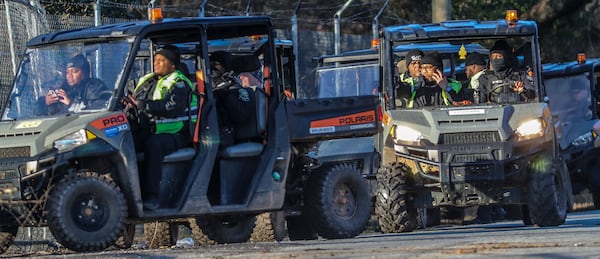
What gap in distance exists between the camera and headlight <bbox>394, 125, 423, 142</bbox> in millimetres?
15133

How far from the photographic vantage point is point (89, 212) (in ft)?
37.8

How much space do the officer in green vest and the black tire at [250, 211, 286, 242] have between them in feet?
5.73

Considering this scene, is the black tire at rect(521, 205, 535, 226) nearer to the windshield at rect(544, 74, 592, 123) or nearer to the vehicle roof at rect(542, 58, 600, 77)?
the windshield at rect(544, 74, 592, 123)

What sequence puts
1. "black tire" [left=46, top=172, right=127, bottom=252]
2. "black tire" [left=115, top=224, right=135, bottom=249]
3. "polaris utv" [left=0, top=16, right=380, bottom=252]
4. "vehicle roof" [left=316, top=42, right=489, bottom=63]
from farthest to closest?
"vehicle roof" [left=316, top=42, right=489, bottom=63] < "black tire" [left=115, top=224, right=135, bottom=249] < "polaris utv" [left=0, top=16, right=380, bottom=252] < "black tire" [left=46, top=172, right=127, bottom=252]

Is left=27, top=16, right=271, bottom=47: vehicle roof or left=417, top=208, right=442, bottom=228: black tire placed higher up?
left=27, top=16, right=271, bottom=47: vehicle roof

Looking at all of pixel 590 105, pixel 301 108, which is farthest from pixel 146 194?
pixel 590 105

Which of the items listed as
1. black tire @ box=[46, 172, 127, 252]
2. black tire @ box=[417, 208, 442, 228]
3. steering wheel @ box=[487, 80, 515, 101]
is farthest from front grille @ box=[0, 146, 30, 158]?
black tire @ box=[417, 208, 442, 228]

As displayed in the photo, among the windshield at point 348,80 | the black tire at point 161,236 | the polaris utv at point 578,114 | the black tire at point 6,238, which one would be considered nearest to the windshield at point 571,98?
the polaris utv at point 578,114

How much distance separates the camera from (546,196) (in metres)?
14.9

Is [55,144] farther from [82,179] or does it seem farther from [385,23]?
[385,23]

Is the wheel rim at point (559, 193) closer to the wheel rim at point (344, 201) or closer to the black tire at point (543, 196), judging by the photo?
the black tire at point (543, 196)

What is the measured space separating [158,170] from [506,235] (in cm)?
293

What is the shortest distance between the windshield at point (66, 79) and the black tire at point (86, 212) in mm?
754

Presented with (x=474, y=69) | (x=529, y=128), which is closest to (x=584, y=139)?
(x=474, y=69)
